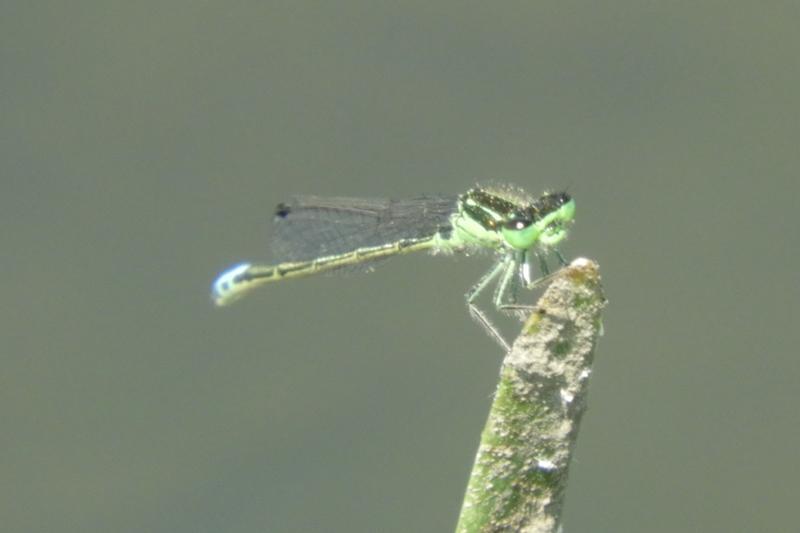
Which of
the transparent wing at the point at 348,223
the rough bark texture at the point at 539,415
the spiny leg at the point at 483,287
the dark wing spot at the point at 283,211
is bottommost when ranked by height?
the rough bark texture at the point at 539,415

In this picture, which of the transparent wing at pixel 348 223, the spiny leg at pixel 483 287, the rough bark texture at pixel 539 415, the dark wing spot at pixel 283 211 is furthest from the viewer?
the dark wing spot at pixel 283 211

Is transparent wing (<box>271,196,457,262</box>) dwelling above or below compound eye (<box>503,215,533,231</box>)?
above

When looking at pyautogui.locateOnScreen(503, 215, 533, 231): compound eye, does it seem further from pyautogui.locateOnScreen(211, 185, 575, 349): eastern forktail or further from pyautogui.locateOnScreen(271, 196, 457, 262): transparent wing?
pyautogui.locateOnScreen(271, 196, 457, 262): transparent wing

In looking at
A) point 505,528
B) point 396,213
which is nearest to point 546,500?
point 505,528

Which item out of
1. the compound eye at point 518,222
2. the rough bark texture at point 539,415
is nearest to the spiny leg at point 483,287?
the compound eye at point 518,222

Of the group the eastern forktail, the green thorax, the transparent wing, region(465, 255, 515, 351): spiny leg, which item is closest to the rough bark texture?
the eastern forktail

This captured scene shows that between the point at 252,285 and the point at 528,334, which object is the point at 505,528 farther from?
the point at 252,285

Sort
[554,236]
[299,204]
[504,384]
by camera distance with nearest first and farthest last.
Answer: [504,384] → [554,236] → [299,204]

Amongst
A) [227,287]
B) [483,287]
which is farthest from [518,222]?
[227,287]

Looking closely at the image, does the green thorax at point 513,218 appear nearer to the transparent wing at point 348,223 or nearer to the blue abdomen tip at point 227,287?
the transparent wing at point 348,223
